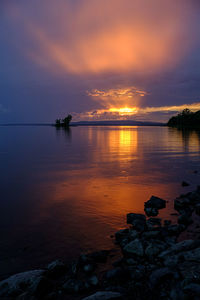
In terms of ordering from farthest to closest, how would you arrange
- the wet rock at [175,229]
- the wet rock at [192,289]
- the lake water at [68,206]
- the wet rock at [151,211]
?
1. the wet rock at [151,211]
2. the wet rock at [175,229]
3. the lake water at [68,206]
4. the wet rock at [192,289]

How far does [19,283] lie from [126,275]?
3.62 meters

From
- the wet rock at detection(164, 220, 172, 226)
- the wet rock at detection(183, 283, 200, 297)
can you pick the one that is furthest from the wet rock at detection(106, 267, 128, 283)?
the wet rock at detection(164, 220, 172, 226)

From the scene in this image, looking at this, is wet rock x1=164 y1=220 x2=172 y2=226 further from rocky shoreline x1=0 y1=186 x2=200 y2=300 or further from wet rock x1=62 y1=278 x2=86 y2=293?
wet rock x1=62 y1=278 x2=86 y2=293

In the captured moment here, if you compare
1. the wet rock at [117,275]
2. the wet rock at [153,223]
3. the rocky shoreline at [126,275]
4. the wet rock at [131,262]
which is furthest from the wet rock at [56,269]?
the wet rock at [153,223]

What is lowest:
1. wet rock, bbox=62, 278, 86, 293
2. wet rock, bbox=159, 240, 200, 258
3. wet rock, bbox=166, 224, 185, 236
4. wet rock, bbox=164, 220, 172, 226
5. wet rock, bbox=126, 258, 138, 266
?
wet rock, bbox=62, 278, 86, 293

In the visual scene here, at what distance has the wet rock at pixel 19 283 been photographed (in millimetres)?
6863

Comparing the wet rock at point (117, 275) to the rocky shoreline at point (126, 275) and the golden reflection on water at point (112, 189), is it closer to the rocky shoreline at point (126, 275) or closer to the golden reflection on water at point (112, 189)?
the rocky shoreline at point (126, 275)

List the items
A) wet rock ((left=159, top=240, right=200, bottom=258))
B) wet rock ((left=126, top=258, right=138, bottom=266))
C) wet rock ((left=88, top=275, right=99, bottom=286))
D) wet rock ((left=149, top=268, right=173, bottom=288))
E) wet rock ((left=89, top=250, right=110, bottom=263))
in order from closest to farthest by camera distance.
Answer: wet rock ((left=149, top=268, right=173, bottom=288)) < wet rock ((left=88, top=275, right=99, bottom=286)) < wet rock ((left=126, top=258, right=138, bottom=266)) < wet rock ((left=159, top=240, right=200, bottom=258)) < wet rock ((left=89, top=250, right=110, bottom=263))

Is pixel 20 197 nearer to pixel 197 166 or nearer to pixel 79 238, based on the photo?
pixel 79 238

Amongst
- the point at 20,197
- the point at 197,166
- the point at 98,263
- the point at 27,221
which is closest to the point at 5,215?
the point at 27,221

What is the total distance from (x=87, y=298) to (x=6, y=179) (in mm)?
18812

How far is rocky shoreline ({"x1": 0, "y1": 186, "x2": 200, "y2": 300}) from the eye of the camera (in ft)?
21.3

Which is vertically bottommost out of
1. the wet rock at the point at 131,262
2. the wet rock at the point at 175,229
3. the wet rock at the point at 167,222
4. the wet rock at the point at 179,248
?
the wet rock at the point at 131,262

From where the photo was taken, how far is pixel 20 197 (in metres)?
16.5
